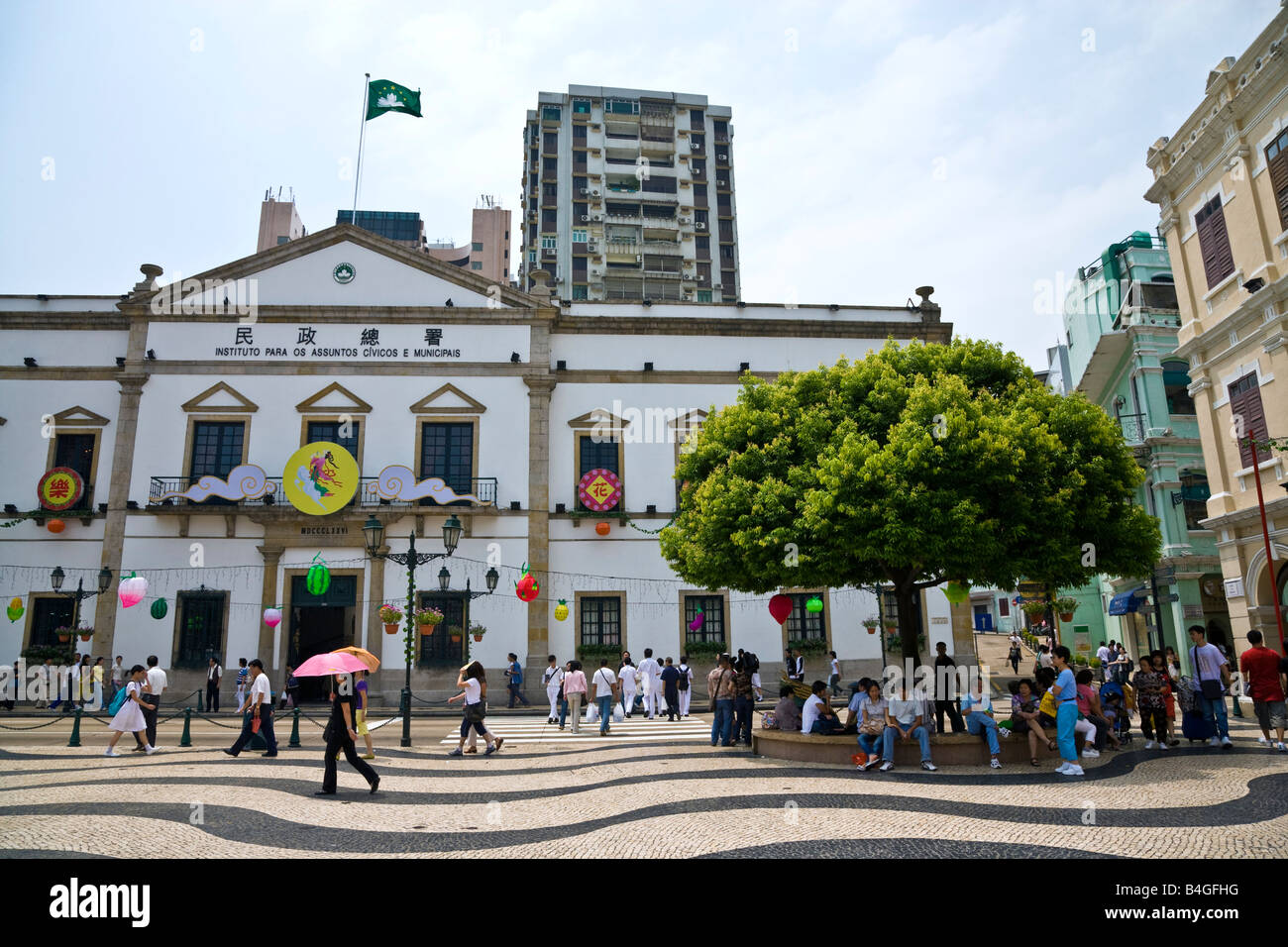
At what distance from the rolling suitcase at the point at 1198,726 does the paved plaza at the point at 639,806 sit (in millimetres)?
294

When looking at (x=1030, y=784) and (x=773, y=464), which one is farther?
(x=773, y=464)

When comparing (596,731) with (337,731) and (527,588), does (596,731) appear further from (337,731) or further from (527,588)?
(337,731)

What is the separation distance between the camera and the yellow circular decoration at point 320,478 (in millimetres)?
24125

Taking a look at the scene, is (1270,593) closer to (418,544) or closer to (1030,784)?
(1030,784)

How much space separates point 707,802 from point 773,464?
6977mm

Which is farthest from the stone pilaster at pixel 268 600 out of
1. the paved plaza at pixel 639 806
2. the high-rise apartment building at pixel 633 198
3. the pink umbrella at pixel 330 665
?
the high-rise apartment building at pixel 633 198

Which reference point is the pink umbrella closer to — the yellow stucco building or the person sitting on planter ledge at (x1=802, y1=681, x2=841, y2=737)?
the person sitting on planter ledge at (x1=802, y1=681, x2=841, y2=737)

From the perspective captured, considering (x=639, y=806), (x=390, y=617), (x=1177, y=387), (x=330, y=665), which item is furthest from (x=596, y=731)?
(x=1177, y=387)

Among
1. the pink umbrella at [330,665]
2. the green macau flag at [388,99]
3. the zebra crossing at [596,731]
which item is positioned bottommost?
the zebra crossing at [596,731]

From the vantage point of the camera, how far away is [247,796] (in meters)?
9.80

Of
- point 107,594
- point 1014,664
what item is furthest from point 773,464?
point 1014,664

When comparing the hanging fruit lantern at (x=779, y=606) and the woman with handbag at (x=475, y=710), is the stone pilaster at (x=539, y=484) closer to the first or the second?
the hanging fruit lantern at (x=779, y=606)

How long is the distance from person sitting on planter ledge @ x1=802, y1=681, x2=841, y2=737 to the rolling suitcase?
5726 mm

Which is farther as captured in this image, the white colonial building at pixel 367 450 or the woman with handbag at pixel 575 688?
the white colonial building at pixel 367 450
